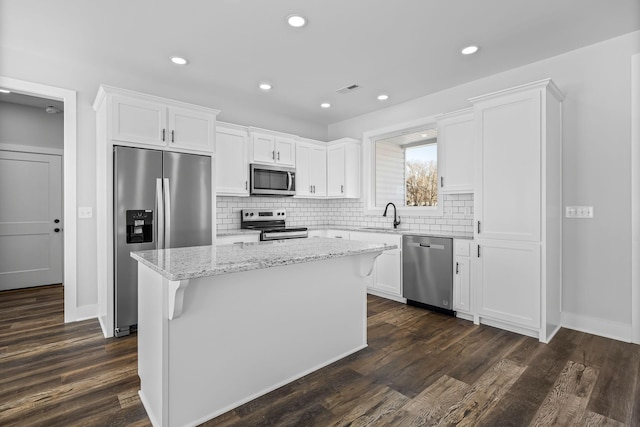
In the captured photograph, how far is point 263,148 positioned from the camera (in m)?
4.61

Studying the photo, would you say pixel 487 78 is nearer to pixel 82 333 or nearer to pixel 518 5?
pixel 518 5

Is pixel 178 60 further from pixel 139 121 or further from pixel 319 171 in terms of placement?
pixel 319 171

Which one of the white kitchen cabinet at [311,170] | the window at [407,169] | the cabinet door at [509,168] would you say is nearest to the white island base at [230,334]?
the cabinet door at [509,168]

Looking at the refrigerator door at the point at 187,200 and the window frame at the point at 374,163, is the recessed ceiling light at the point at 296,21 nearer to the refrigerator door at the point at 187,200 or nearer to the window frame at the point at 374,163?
the refrigerator door at the point at 187,200

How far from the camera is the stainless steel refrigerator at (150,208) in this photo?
3.08 m

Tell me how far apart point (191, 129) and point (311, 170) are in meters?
2.15

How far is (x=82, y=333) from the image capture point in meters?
3.12

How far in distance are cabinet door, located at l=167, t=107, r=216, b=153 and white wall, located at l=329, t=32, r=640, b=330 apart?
3613 millimetres

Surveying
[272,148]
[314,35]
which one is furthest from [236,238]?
[314,35]

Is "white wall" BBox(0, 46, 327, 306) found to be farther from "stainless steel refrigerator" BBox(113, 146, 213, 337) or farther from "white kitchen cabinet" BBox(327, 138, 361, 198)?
"white kitchen cabinet" BBox(327, 138, 361, 198)

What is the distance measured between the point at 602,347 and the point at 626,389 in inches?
29.1

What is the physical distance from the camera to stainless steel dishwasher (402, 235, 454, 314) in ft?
11.8

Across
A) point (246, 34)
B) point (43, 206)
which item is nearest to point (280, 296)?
point (246, 34)

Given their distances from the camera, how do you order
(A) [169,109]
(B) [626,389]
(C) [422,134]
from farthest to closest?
(C) [422,134]
(A) [169,109]
(B) [626,389]
